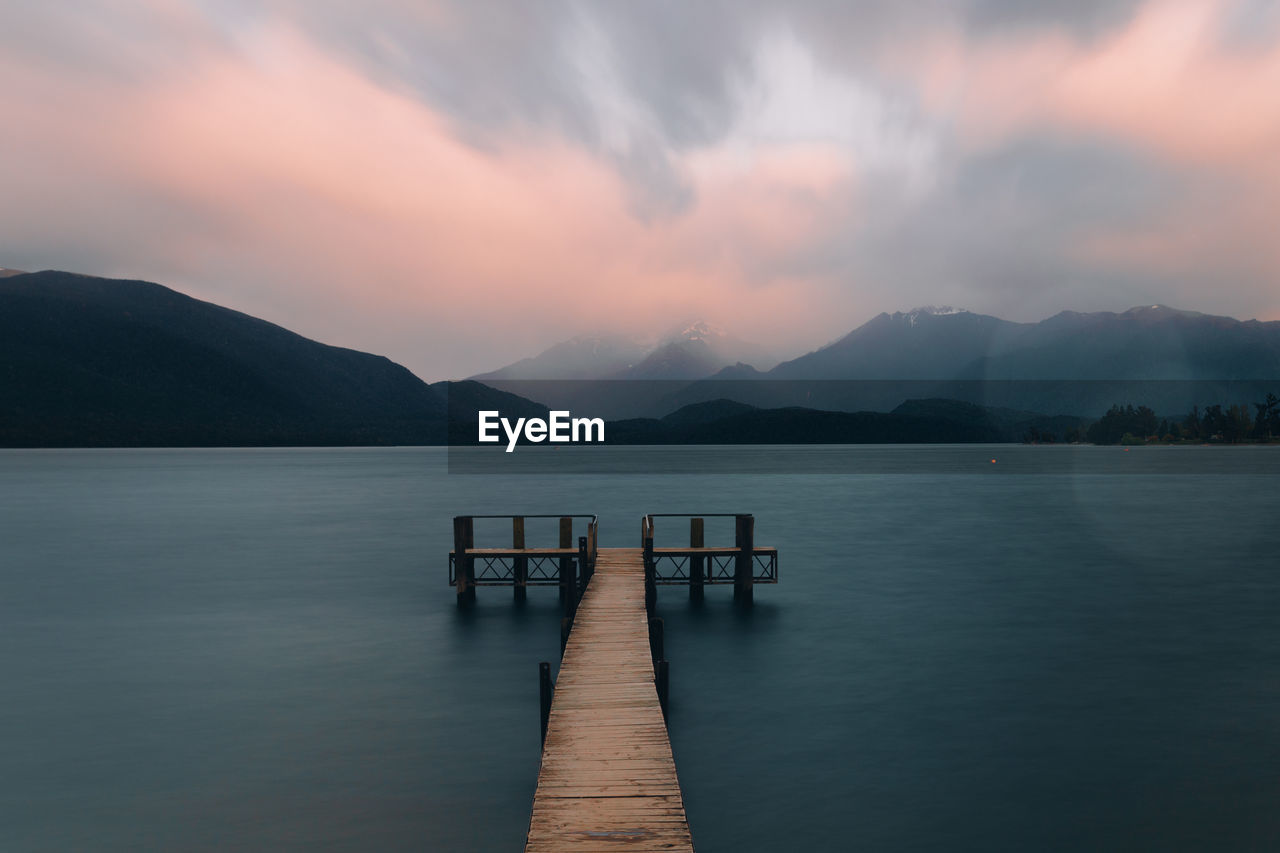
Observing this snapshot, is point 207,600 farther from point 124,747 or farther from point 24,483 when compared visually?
point 24,483

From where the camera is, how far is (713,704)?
21875 mm

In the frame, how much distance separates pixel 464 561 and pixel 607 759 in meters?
21.5

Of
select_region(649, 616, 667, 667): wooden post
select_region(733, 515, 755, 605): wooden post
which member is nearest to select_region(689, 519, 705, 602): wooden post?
select_region(733, 515, 755, 605): wooden post

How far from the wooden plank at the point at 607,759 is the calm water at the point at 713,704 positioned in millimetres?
2481

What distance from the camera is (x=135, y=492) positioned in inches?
4680

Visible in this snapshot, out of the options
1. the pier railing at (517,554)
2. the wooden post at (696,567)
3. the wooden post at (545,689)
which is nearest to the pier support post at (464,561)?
the pier railing at (517,554)

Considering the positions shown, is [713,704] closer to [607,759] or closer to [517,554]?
[607,759]

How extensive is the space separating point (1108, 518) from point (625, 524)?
146ft

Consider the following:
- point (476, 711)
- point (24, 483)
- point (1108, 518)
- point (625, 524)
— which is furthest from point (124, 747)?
point (24, 483)

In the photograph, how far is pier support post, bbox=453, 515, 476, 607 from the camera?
3167 centimetres

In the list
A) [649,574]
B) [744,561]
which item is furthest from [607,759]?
[744,561]

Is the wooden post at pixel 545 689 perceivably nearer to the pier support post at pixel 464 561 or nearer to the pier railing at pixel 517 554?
the pier railing at pixel 517 554

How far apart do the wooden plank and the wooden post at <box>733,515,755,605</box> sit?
1249 cm

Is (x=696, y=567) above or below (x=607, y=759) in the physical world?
below
